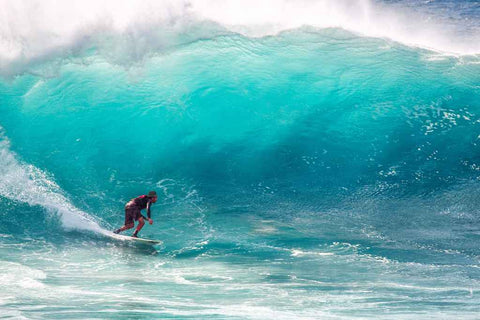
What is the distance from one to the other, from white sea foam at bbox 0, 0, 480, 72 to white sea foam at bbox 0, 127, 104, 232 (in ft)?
10.3

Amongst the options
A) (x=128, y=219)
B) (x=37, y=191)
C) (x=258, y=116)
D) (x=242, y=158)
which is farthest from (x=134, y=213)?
(x=258, y=116)

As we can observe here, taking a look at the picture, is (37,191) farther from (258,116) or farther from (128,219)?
(258,116)

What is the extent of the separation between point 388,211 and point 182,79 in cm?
561

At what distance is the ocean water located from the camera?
7.00 m

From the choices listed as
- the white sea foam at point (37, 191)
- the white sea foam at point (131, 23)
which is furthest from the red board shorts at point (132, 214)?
the white sea foam at point (131, 23)

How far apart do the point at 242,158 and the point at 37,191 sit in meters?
4.02

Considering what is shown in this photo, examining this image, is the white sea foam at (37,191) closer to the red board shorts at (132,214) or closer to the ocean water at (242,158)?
the ocean water at (242,158)

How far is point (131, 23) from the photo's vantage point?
1298 centimetres

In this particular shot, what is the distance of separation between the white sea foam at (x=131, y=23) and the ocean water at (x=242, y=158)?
0.05 metres

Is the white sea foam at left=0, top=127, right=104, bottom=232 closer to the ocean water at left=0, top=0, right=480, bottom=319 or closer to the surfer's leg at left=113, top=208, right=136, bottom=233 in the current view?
the ocean water at left=0, top=0, right=480, bottom=319

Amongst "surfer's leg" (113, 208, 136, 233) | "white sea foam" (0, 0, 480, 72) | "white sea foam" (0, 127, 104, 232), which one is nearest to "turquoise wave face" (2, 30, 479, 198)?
"white sea foam" (0, 127, 104, 232)

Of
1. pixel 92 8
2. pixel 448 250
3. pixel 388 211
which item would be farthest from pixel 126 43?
pixel 448 250

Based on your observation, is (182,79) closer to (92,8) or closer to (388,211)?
(92,8)

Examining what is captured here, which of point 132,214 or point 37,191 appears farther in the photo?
point 37,191
